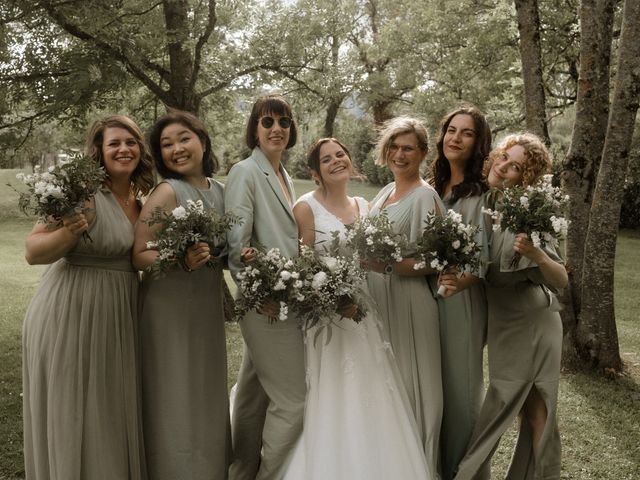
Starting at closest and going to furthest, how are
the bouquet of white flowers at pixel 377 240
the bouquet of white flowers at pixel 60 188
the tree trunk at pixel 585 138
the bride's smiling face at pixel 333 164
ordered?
the bouquet of white flowers at pixel 60 188, the bouquet of white flowers at pixel 377 240, the bride's smiling face at pixel 333 164, the tree trunk at pixel 585 138

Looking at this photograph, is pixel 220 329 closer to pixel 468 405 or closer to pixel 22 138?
pixel 468 405

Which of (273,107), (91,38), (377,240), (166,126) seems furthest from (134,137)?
(91,38)

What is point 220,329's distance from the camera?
4.39 m

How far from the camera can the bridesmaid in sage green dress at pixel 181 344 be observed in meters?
4.17

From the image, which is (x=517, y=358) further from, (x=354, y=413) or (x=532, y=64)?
(x=532, y=64)

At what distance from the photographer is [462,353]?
434 cm

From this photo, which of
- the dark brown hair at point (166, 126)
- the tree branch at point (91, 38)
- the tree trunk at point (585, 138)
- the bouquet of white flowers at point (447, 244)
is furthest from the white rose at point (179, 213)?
the tree trunk at point (585, 138)

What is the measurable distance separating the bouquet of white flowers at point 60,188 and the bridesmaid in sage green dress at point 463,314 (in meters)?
2.49

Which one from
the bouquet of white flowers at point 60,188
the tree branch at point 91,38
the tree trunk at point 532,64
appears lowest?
the bouquet of white flowers at point 60,188

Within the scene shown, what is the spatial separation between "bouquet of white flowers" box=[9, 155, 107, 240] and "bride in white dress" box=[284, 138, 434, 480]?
62.1 inches

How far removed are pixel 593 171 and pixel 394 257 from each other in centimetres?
513

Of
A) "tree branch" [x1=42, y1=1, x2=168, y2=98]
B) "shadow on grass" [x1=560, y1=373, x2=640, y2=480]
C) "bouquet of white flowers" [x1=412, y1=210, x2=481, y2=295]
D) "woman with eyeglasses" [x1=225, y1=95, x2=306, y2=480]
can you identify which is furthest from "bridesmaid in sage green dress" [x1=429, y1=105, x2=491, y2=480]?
"tree branch" [x1=42, y1=1, x2=168, y2=98]

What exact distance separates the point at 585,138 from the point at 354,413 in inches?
214

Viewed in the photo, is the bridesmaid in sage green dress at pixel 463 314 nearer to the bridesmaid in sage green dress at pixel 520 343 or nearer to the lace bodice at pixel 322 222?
the bridesmaid in sage green dress at pixel 520 343
